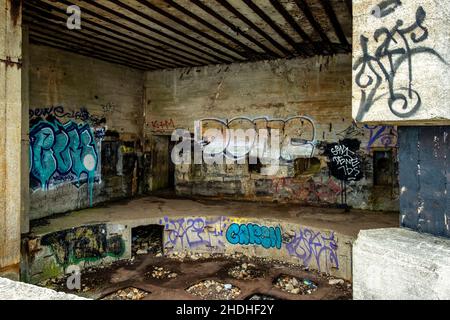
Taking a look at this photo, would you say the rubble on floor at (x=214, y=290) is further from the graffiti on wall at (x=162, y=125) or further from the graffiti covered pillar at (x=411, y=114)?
the graffiti on wall at (x=162, y=125)

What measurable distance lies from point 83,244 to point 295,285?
180 inches

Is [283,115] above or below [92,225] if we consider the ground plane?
above

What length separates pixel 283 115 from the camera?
9852 millimetres

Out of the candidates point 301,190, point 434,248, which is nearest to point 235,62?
point 301,190

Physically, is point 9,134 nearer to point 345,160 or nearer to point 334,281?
point 334,281

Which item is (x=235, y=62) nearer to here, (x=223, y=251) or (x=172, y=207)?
(x=172, y=207)

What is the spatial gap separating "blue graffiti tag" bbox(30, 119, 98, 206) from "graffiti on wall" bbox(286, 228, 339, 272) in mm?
5898

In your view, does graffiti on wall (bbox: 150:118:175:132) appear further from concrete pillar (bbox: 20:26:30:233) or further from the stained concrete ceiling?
concrete pillar (bbox: 20:26:30:233)

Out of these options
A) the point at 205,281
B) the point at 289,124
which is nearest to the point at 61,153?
the point at 205,281

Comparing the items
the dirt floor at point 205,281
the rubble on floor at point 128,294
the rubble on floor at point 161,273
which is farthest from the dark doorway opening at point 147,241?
the rubble on floor at point 128,294

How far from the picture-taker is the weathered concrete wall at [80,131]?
323 inches
